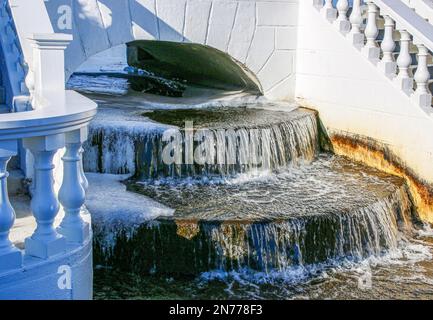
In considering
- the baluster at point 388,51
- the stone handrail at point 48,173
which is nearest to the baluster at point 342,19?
the baluster at point 388,51

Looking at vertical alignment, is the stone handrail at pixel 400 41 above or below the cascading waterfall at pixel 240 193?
above

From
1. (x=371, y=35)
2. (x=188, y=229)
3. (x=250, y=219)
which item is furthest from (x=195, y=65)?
(x=188, y=229)

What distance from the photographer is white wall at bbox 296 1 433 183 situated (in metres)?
6.80

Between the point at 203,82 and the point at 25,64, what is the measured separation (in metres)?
Result: 5.53

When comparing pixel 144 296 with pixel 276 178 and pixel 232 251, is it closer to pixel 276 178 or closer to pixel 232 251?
pixel 232 251

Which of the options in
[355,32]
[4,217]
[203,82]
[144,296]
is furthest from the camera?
[203,82]

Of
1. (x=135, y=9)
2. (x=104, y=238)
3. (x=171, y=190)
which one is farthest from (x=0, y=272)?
(x=135, y=9)

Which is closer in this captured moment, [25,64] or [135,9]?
[25,64]

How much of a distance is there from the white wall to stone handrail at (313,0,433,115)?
0.23 feet

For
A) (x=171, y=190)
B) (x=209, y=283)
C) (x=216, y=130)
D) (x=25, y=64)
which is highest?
(x=25, y=64)

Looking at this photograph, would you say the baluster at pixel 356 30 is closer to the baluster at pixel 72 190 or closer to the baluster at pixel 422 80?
the baluster at pixel 422 80

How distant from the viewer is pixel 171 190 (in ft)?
19.8

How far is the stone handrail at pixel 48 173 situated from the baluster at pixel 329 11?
183 inches

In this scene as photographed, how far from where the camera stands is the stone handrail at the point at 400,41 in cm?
669
